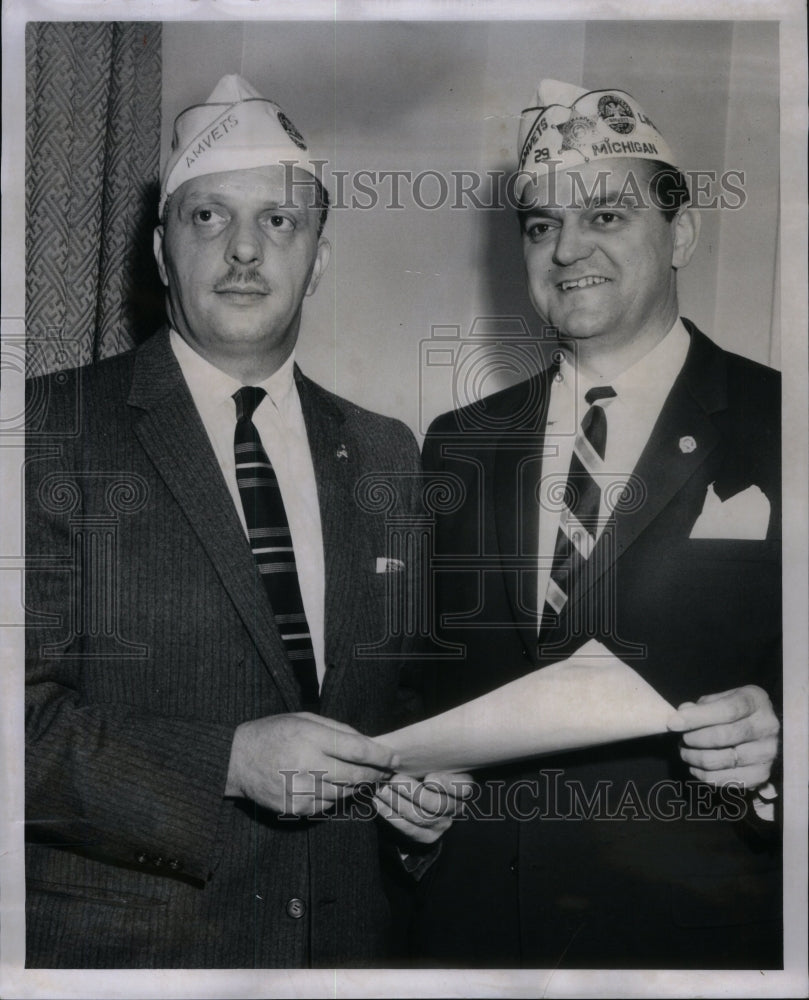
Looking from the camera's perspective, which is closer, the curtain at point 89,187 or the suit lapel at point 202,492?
the suit lapel at point 202,492

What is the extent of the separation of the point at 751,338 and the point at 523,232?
0.38 metres

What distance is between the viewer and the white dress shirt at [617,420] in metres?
1.57

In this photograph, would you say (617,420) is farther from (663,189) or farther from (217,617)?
(217,617)

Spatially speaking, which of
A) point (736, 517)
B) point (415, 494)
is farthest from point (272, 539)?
point (736, 517)

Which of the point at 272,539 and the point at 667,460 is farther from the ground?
the point at 667,460

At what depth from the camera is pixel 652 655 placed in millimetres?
1552

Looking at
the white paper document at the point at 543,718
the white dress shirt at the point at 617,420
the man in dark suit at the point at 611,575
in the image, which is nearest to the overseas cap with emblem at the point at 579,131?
the man in dark suit at the point at 611,575

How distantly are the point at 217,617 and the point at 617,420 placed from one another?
654mm

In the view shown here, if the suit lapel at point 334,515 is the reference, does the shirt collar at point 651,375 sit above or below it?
above

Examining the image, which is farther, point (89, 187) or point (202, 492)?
point (89, 187)

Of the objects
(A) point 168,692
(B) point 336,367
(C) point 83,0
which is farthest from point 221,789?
(C) point 83,0

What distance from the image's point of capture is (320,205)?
5.20ft

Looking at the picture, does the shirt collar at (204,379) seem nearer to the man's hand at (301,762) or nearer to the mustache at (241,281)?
the mustache at (241,281)

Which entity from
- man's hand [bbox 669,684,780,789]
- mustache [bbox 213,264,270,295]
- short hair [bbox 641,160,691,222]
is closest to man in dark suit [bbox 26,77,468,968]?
mustache [bbox 213,264,270,295]
